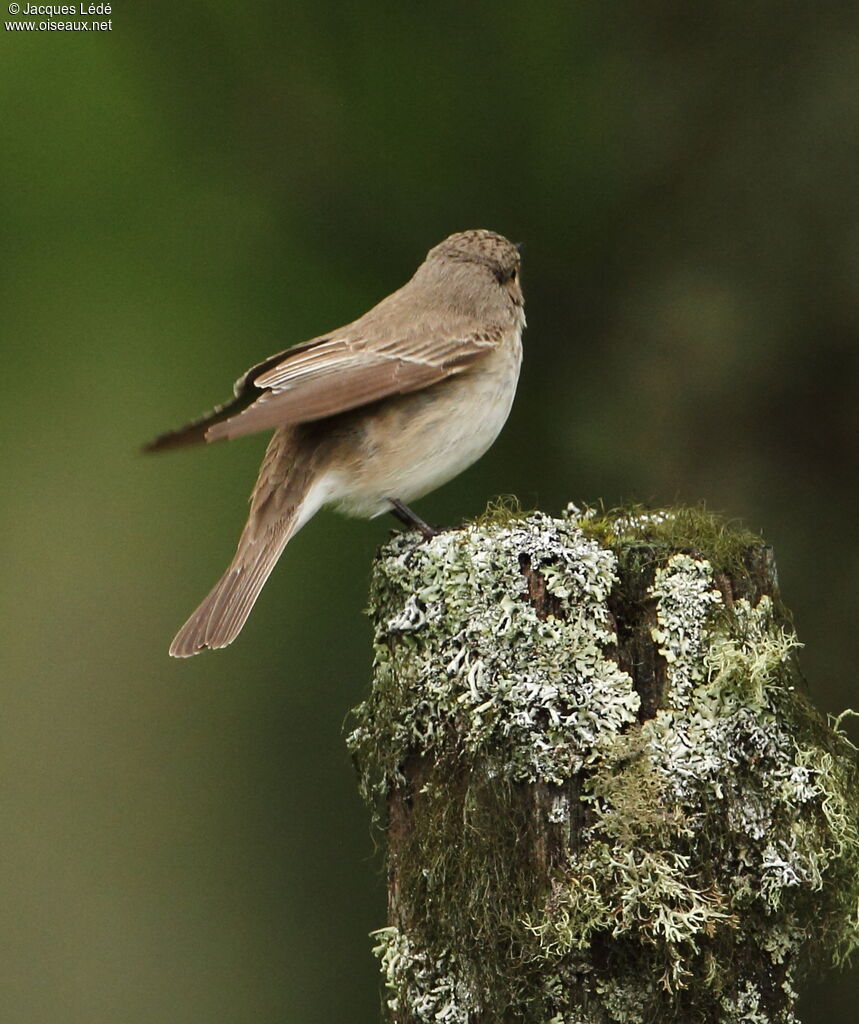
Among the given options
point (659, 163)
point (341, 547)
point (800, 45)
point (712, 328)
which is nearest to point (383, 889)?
point (341, 547)

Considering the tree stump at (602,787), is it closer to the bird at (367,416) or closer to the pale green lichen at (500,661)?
the pale green lichen at (500,661)

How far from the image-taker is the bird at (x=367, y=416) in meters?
4.74

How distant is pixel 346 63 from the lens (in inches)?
203

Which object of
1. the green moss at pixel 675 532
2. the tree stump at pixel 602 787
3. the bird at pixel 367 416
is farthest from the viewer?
the bird at pixel 367 416

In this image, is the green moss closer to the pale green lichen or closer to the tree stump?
the tree stump

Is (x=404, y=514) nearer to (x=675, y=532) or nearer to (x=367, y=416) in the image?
(x=367, y=416)

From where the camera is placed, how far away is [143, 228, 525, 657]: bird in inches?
187

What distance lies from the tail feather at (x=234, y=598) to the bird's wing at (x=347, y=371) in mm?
411

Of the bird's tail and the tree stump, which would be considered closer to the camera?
the tree stump

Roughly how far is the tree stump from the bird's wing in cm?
104

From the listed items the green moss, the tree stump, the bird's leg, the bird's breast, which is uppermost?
the bird's breast

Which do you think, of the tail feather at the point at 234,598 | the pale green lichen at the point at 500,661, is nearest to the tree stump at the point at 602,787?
the pale green lichen at the point at 500,661

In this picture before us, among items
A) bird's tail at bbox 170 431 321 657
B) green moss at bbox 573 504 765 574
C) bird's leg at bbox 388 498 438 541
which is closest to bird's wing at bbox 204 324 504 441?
bird's tail at bbox 170 431 321 657

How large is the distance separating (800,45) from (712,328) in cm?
88
